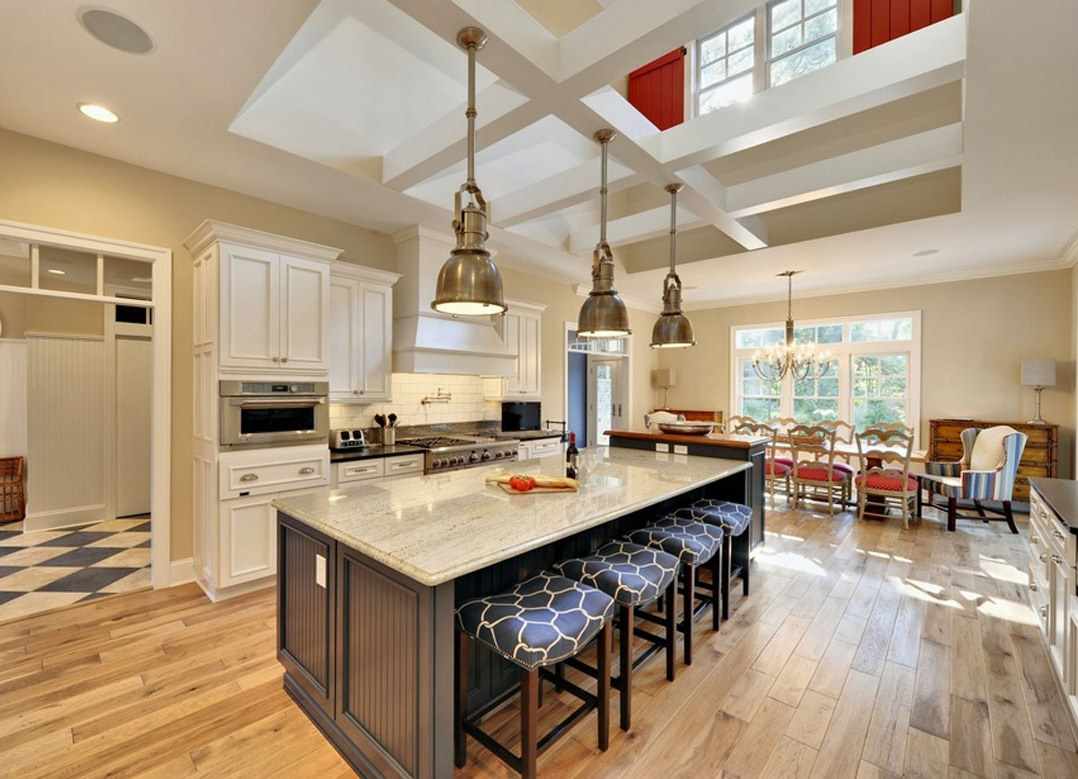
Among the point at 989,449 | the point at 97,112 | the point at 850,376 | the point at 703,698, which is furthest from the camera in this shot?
the point at 850,376

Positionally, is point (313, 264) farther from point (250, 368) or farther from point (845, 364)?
point (845, 364)

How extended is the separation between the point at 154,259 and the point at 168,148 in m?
0.75

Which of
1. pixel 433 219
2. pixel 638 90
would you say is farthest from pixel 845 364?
pixel 433 219

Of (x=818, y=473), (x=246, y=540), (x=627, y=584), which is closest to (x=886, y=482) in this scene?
(x=818, y=473)

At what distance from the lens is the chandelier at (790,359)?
6184 mm

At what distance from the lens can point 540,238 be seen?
4883 millimetres

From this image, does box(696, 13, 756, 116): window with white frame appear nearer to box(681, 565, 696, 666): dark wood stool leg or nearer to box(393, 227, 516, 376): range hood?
box(393, 227, 516, 376): range hood

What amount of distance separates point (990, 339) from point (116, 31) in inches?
321

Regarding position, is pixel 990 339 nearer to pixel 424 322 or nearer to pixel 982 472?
pixel 982 472

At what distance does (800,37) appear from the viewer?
11.3ft

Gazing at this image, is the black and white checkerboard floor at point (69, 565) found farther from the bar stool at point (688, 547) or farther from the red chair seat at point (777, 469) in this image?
the red chair seat at point (777, 469)

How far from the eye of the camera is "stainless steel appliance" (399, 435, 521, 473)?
13.6ft

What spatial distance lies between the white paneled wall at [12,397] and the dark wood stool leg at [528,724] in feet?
20.0

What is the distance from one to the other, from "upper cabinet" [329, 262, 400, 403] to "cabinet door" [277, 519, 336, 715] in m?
2.02
